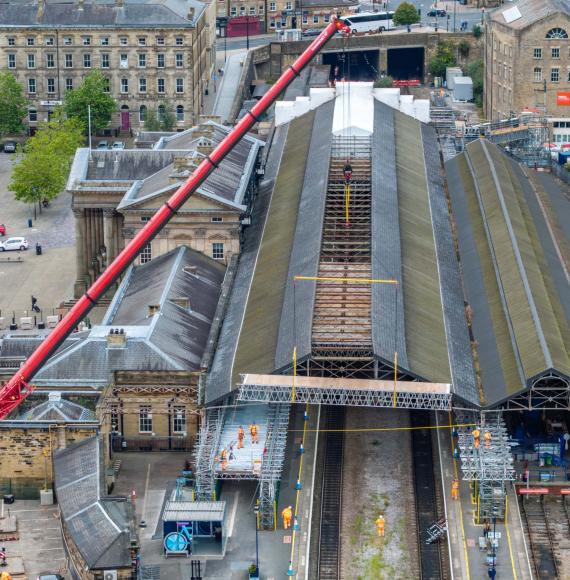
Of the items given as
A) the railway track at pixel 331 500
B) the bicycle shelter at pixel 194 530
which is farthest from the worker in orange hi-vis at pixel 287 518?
the bicycle shelter at pixel 194 530

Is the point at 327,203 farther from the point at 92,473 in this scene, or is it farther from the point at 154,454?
the point at 92,473

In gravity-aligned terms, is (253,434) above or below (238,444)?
above

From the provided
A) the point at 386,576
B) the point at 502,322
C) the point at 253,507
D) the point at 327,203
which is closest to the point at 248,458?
the point at 253,507

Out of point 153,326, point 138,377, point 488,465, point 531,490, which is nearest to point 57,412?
point 138,377

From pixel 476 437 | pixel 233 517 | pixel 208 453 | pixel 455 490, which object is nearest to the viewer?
pixel 233 517

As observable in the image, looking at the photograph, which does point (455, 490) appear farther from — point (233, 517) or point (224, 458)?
point (224, 458)

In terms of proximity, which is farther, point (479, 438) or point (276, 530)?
point (479, 438)

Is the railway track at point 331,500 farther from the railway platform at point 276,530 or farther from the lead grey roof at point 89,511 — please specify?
the lead grey roof at point 89,511
